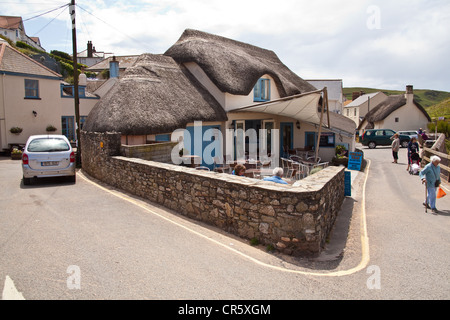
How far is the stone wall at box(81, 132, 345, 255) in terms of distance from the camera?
543 centimetres

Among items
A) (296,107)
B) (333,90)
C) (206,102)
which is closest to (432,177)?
(296,107)

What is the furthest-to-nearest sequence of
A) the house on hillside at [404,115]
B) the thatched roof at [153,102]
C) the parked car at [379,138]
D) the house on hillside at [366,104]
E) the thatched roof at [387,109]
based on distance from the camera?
the house on hillside at [366,104] → the house on hillside at [404,115] → the thatched roof at [387,109] → the parked car at [379,138] → the thatched roof at [153,102]

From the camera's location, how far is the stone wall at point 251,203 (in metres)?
5.43

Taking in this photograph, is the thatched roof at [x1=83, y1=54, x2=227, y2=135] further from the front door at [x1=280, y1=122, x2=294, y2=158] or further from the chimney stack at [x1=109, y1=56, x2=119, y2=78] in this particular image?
the chimney stack at [x1=109, y1=56, x2=119, y2=78]

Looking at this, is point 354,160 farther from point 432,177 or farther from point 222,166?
point 432,177

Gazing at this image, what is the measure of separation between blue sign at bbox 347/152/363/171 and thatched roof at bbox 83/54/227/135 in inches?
277

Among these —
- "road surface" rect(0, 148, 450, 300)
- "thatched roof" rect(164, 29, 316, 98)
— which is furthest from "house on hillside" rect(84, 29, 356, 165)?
"road surface" rect(0, 148, 450, 300)

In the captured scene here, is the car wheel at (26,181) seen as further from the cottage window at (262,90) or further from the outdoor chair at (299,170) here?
the cottage window at (262,90)

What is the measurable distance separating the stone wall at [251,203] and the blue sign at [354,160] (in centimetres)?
1081

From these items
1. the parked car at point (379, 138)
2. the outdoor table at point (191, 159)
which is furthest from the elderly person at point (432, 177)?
the parked car at point (379, 138)

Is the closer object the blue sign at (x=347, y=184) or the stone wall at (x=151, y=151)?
the stone wall at (x=151, y=151)

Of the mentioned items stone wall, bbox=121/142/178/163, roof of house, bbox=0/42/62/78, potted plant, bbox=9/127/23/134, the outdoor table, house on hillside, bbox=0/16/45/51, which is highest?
house on hillside, bbox=0/16/45/51

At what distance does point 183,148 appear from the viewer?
42.5 feet
